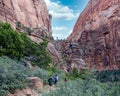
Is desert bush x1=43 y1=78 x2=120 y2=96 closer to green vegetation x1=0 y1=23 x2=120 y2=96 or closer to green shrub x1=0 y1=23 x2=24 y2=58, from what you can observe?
green vegetation x1=0 y1=23 x2=120 y2=96

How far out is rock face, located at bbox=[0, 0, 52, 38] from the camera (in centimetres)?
3804

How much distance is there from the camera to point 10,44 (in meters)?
25.0

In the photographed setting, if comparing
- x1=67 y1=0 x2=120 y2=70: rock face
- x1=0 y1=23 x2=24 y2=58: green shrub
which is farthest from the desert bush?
x1=67 y1=0 x2=120 y2=70: rock face

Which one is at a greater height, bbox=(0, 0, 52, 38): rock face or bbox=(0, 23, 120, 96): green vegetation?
bbox=(0, 0, 52, 38): rock face

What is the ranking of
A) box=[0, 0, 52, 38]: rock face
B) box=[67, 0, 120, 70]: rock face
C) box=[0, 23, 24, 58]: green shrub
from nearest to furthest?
box=[0, 23, 24, 58]: green shrub → box=[0, 0, 52, 38]: rock face → box=[67, 0, 120, 70]: rock face

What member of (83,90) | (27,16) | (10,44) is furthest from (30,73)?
(27,16)

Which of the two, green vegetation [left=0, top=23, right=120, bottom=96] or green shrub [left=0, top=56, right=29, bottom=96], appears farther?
green shrub [left=0, top=56, right=29, bottom=96]

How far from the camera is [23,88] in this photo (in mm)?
17719

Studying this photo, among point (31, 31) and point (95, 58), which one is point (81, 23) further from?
point (31, 31)

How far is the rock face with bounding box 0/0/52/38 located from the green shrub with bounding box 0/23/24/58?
9.28 m

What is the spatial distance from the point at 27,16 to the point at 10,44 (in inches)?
901

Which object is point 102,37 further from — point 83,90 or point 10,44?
point 83,90

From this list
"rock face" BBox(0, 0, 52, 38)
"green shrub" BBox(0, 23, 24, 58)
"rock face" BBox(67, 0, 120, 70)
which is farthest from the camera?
"rock face" BBox(67, 0, 120, 70)

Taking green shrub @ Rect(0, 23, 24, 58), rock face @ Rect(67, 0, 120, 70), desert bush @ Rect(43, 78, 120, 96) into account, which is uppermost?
rock face @ Rect(67, 0, 120, 70)
